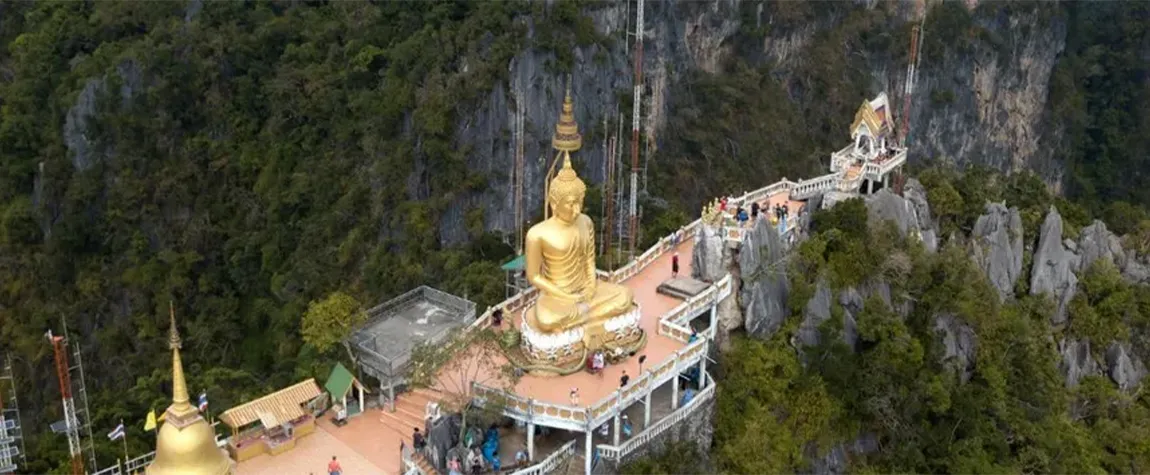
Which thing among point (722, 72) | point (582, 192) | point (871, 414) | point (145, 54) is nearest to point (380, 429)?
point (582, 192)

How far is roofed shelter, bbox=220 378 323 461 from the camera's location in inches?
851

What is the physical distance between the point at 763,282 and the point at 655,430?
A: 500 centimetres

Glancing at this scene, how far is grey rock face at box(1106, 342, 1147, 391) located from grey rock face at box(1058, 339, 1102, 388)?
0.37m

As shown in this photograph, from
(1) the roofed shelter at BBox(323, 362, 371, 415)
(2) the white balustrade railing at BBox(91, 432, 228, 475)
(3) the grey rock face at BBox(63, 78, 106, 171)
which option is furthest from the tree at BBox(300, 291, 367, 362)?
(3) the grey rock face at BBox(63, 78, 106, 171)

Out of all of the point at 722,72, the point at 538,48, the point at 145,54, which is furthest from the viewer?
the point at 722,72

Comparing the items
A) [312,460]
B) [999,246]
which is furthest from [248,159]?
[999,246]

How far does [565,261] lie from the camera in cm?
2322

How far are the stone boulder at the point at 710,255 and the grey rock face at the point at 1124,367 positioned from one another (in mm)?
11117

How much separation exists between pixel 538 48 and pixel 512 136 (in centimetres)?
331

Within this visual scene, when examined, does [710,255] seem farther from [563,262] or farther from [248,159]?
[248,159]

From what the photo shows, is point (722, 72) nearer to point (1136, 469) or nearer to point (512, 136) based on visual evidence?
point (512, 136)

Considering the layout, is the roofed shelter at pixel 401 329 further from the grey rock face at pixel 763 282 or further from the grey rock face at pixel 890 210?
the grey rock face at pixel 890 210

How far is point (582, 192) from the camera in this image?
2298 centimetres

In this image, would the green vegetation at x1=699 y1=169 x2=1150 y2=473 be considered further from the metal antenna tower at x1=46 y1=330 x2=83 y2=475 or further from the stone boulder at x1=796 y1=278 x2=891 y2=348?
the metal antenna tower at x1=46 y1=330 x2=83 y2=475
